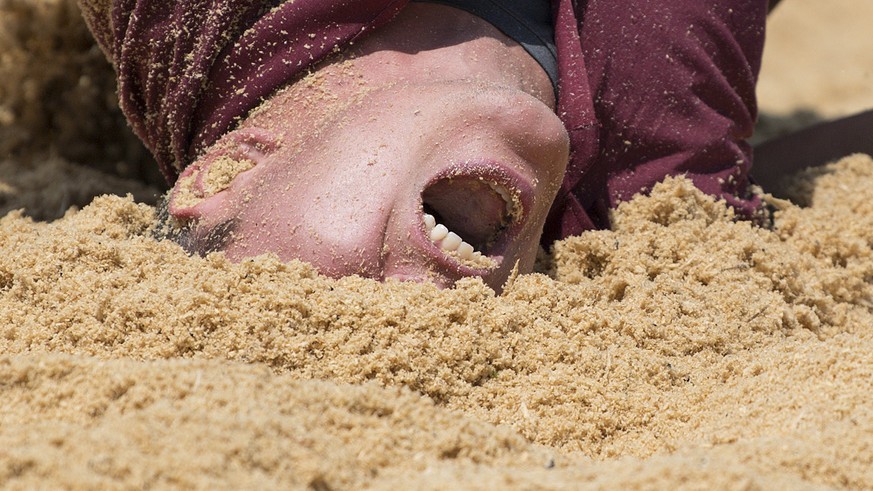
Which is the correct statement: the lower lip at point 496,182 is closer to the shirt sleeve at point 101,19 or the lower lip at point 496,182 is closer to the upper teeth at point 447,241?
the upper teeth at point 447,241

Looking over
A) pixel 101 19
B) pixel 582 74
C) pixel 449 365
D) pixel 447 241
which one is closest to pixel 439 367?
pixel 449 365

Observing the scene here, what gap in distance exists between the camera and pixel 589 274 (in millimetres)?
1784

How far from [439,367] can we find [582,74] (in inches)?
32.4

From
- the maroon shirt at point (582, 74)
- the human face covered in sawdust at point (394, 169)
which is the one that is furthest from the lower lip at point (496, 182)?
the maroon shirt at point (582, 74)

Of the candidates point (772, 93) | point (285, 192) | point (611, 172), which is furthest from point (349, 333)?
point (772, 93)

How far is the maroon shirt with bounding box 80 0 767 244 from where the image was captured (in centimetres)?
173

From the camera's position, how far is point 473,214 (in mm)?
1637

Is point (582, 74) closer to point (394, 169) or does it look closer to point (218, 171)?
point (394, 169)

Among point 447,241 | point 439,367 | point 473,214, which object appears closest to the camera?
point 439,367

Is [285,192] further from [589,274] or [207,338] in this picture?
[589,274]

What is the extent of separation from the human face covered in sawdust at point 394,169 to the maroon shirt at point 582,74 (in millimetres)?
82

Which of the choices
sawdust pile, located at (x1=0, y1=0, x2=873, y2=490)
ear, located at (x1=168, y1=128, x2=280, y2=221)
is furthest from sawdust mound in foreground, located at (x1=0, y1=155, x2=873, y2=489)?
ear, located at (x1=168, y1=128, x2=280, y2=221)

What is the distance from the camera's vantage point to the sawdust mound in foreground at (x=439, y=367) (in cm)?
99

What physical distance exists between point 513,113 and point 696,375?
55cm
